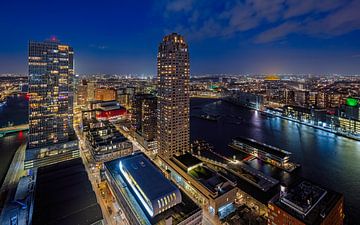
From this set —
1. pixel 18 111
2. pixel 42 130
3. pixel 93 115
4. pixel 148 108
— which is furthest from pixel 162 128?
pixel 18 111

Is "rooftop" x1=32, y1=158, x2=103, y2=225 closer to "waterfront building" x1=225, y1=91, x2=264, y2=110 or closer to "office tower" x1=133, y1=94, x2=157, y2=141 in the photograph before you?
"office tower" x1=133, y1=94, x2=157, y2=141

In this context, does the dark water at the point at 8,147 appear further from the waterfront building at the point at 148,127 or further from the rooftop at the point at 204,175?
the rooftop at the point at 204,175

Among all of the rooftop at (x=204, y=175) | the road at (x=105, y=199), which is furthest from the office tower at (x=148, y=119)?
the rooftop at (x=204, y=175)

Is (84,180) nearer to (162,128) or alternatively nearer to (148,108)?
(162,128)

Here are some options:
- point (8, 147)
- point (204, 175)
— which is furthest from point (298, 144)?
point (8, 147)

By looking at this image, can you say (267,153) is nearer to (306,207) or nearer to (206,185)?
(206,185)

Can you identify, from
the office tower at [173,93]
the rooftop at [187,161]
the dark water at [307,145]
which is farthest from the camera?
the office tower at [173,93]
